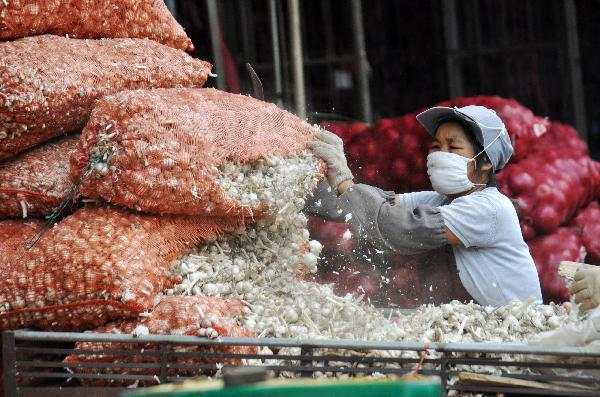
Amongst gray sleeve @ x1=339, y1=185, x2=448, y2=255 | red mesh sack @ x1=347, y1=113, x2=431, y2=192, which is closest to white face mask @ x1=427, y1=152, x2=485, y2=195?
gray sleeve @ x1=339, y1=185, x2=448, y2=255

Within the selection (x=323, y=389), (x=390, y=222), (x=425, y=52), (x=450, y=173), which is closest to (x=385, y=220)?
(x=390, y=222)

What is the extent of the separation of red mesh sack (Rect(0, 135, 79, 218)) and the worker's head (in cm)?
144

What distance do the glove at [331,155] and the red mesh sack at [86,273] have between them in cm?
64

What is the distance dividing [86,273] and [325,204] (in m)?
1.07

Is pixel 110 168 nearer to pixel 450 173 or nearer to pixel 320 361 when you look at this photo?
pixel 320 361

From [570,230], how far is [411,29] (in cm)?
270

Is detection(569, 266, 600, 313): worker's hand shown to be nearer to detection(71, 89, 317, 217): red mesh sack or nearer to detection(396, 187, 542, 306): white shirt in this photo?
detection(396, 187, 542, 306): white shirt

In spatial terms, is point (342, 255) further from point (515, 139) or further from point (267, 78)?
point (267, 78)

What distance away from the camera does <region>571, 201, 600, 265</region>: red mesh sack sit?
3.96m

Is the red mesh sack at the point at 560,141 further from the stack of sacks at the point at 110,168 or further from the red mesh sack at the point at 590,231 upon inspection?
the stack of sacks at the point at 110,168

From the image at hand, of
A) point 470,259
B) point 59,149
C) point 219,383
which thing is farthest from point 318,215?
point 219,383

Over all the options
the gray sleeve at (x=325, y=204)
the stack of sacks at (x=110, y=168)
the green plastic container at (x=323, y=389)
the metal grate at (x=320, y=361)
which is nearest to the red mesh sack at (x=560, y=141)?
the gray sleeve at (x=325, y=204)

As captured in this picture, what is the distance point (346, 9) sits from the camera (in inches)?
249

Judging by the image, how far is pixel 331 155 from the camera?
2.77 metres
